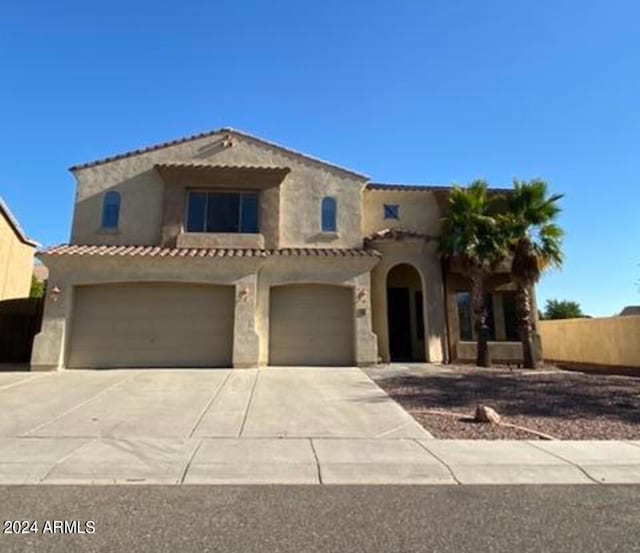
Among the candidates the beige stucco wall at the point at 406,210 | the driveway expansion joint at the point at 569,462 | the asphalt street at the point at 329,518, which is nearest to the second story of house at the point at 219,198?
the beige stucco wall at the point at 406,210

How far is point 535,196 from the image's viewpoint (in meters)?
18.4

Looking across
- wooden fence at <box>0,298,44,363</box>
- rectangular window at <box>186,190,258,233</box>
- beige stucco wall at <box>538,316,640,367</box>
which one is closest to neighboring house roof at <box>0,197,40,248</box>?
wooden fence at <box>0,298,44,363</box>

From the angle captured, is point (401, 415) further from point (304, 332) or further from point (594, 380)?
point (594, 380)

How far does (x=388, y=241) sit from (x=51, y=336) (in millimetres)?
12619

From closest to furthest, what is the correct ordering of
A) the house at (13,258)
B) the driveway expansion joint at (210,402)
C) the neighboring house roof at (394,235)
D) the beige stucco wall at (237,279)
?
the driveway expansion joint at (210,402) → the beige stucco wall at (237,279) → the neighboring house roof at (394,235) → the house at (13,258)

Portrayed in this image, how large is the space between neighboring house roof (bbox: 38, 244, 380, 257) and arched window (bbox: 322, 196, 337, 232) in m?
1.22

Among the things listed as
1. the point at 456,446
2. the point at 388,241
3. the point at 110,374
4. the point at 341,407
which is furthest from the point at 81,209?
the point at 456,446

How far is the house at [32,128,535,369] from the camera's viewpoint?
1605cm

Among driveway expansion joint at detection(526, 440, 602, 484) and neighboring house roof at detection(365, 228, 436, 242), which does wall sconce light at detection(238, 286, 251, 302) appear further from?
driveway expansion joint at detection(526, 440, 602, 484)

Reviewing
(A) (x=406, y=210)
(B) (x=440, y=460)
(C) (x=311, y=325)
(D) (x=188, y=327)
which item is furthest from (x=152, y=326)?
(B) (x=440, y=460)

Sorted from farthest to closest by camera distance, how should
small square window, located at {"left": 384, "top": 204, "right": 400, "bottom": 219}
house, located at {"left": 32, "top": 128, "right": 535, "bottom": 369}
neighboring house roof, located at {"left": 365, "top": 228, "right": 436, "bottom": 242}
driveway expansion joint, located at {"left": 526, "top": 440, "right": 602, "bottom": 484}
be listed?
1. small square window, located at {"left": 384, "top": 204, "right": 400, "bottom": 219}
2. neighboring house roof, located at {"left": 365, "top": 228, "right": 436, "bottom": 242}
3. house, located at {"left": 32, "top": 128, "right": 535, "bottom": 369}
4. driveway expansion joint, located at {"left": 526, "top": 440, "right": 602, "bottom": 484}

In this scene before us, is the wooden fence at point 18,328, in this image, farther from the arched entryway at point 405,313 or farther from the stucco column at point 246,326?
the arched entryway at point 405,313

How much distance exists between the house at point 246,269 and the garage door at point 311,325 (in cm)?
4

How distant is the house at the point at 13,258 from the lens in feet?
69.3
